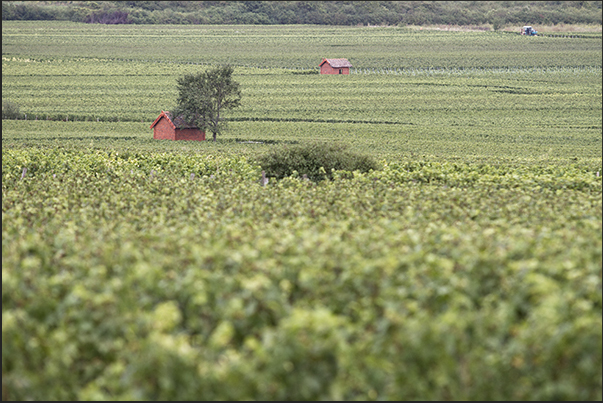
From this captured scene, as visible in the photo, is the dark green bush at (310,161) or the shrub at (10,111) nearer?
the dark green bush at (310,161)

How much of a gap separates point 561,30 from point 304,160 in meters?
145

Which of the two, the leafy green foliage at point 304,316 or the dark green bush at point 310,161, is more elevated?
the leafy green foliage at point 304,316

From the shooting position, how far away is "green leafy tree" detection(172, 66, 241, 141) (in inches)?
2464

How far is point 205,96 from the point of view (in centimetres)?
6269

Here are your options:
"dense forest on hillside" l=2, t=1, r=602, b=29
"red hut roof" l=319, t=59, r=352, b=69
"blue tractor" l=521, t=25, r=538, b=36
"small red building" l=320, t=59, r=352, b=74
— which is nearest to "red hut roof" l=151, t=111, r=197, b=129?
"red hut roof" l=319, t=59, r=352, b=69

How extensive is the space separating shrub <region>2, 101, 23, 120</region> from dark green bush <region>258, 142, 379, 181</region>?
2166 inches

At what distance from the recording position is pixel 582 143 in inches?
2447

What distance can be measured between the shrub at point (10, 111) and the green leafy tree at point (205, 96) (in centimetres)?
2478

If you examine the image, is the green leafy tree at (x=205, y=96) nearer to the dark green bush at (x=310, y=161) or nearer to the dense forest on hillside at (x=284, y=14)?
the dark green bush at (x=310, y=161)

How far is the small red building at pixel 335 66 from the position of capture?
4486 inches

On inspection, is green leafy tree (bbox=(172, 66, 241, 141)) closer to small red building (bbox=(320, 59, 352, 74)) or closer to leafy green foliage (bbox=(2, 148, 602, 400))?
leafy green foliage (bbox=(2, 148, 602, 400))

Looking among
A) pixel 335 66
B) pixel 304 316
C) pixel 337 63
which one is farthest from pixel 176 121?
pixel 304 316

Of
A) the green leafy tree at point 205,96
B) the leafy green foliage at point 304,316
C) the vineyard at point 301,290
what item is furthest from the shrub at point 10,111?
the leafy green foliage at point 304,316

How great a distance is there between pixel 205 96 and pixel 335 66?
54.7 metres
